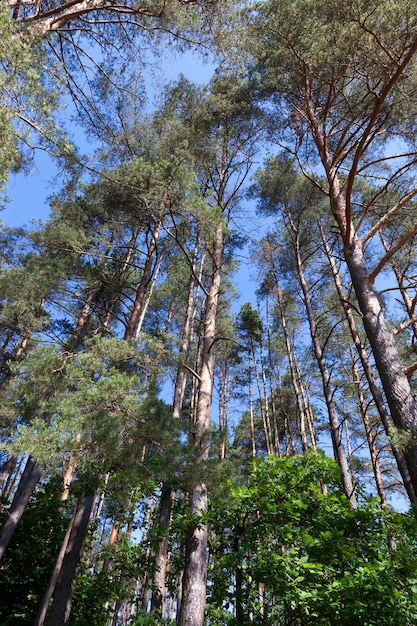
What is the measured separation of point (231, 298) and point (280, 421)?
5.26 meters

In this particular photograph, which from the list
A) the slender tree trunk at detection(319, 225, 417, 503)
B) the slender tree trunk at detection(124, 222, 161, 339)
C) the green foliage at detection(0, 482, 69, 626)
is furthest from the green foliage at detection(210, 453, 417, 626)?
the green foliage at detection(0, 482, 69, 626)

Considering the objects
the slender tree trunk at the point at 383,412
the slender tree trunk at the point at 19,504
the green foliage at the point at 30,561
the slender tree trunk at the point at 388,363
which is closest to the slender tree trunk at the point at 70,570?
the slender tree trunk at the point at 19,504

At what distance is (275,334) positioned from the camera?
15703 millimetres

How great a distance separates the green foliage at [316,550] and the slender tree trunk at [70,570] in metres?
2.21

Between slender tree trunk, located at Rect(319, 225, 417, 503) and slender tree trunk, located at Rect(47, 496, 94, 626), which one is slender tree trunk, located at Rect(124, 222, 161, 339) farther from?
slender tree trunk, located at Rect(319, 225, 417, 503)

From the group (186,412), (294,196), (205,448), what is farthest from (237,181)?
(186,412)

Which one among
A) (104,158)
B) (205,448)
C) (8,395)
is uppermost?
(104,158)

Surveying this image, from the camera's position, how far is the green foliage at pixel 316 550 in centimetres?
304

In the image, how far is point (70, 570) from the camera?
5.53m

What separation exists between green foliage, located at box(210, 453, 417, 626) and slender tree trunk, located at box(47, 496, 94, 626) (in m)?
2.21

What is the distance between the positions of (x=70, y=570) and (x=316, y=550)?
12.6 ft

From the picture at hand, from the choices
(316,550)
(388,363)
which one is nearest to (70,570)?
(316,550)

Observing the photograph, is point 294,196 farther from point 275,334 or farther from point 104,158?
point 275,334

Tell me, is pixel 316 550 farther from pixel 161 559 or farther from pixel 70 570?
pixel 70 570
